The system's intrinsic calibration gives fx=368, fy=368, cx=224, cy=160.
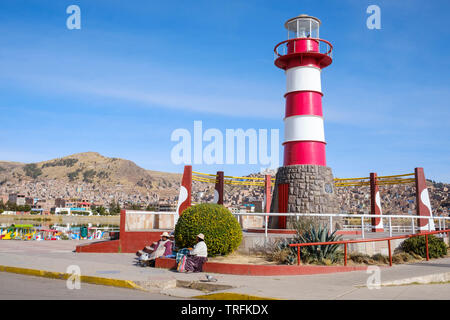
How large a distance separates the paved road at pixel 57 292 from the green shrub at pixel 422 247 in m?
9.89

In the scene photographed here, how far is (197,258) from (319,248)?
136 inches

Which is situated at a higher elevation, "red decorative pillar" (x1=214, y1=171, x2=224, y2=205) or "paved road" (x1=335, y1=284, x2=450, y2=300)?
"red decorative pillar" (x1=214, y1=171, x2=224, y2=205)

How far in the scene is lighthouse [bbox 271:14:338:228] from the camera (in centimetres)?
1652

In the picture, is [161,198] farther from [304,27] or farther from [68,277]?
[68,277]

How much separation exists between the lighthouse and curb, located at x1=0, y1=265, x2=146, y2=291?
9797 mm

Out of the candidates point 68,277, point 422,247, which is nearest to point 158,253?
point 68,277

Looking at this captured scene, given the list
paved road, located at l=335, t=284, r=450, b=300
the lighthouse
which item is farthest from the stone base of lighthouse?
paved road, located at l=335, t=284, r=450, b=300

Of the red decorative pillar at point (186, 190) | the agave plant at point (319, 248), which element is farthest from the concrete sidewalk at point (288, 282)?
the red decorative pillar at point (186, 190)

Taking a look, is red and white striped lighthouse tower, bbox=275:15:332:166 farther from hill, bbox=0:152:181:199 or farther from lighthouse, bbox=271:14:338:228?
hill, bbox=0:152:181:199

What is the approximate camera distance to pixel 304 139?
16.8 m

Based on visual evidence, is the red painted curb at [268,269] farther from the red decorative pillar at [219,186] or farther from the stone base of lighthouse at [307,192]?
the red decorative pillar at [219,186]

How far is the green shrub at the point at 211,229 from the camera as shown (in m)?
11.3
